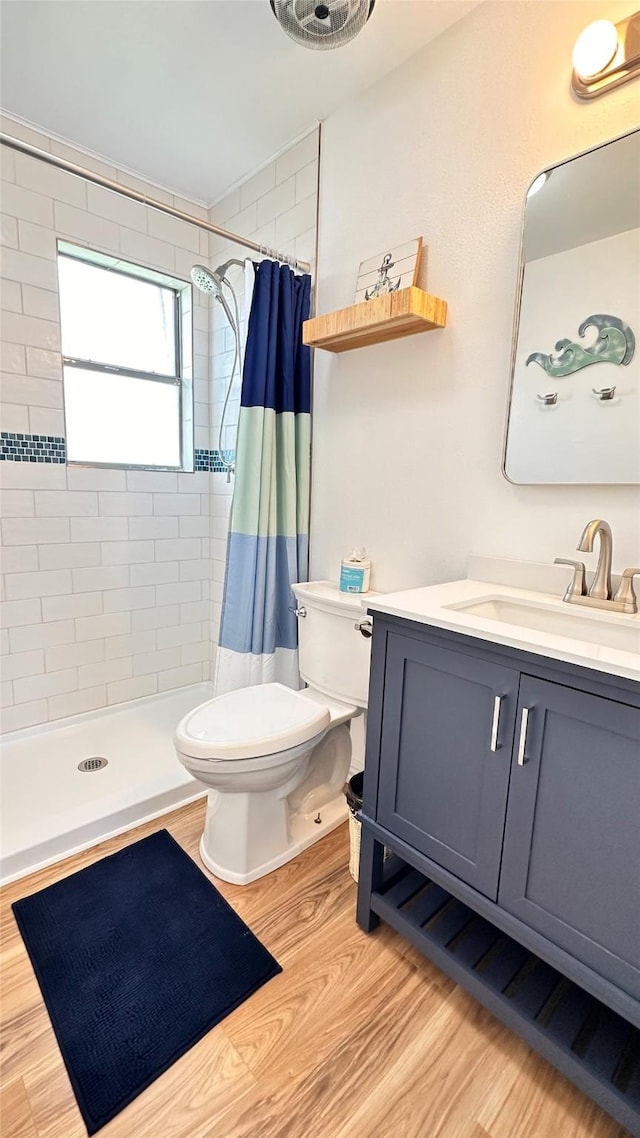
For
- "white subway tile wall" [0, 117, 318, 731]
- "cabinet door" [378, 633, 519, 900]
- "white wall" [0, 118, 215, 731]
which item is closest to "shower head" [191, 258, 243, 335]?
"white subway tile wall" [0, 117, 318, 731]

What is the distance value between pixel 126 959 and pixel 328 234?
2378 millimetres

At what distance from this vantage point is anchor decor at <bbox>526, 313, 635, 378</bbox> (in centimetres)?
117

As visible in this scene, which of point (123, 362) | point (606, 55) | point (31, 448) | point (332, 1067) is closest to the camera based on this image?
point (332, 1067)

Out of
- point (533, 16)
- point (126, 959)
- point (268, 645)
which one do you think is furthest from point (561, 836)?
point (533, 16)

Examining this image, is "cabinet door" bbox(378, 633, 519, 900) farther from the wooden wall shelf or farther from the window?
the window

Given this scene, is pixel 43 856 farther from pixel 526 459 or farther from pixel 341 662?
pixel 526 459

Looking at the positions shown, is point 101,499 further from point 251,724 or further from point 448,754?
point 448,754

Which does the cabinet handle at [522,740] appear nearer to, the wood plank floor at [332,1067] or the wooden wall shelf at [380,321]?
the wood plank floor at [332,1067]

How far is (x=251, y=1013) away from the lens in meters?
1.13

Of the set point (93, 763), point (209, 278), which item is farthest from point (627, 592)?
point (93, 763)

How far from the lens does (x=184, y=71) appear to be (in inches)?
64.1

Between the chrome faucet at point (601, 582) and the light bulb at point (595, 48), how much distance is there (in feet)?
3.42

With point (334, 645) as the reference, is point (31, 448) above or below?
above

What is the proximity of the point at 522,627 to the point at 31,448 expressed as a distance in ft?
6.51
